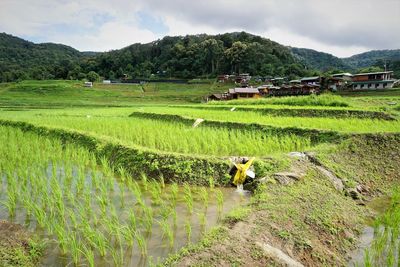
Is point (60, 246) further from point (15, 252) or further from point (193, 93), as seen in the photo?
point (193, 93)

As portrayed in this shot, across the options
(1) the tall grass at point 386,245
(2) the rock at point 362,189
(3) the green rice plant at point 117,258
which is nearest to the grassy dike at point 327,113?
(2) the rock at point 362,189

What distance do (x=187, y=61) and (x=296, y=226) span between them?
214 ft

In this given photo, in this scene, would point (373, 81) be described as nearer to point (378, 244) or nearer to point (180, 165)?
point (180, 165)

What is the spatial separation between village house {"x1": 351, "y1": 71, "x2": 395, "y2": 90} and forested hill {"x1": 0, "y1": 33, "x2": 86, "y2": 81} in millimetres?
54415

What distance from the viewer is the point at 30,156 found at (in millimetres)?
7402

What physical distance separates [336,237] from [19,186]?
203 inches

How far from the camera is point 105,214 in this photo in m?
4.27

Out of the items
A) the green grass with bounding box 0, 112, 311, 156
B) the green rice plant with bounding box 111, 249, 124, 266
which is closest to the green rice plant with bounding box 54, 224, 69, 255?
the green rice plant with bounding box 111, 249, 124, 266

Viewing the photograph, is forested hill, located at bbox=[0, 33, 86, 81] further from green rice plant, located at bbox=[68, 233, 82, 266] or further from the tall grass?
the tall grass

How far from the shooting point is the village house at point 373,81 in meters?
32.2

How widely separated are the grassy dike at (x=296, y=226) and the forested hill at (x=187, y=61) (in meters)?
49.4

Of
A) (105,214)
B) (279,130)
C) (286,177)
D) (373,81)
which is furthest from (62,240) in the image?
(373,81)

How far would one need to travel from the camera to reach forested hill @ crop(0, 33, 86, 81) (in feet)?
201

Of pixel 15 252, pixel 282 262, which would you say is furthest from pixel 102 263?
pixel 282 262
